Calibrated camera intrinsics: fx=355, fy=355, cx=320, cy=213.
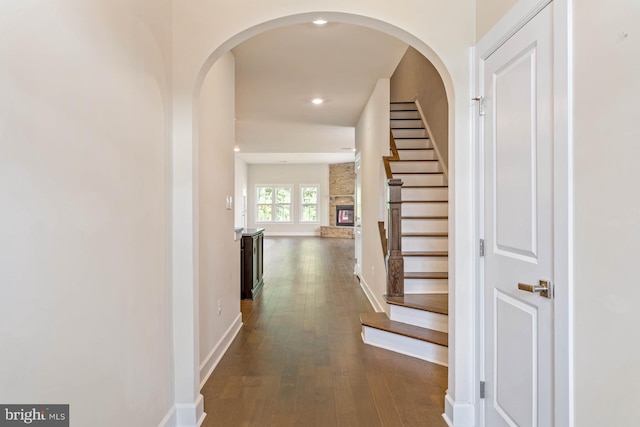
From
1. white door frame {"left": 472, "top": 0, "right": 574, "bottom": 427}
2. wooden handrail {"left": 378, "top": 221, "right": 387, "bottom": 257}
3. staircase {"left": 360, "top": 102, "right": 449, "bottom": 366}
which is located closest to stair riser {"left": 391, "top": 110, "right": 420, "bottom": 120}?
staircase {"left": 360, "top": 102, "right": 449, "bottom": 366}

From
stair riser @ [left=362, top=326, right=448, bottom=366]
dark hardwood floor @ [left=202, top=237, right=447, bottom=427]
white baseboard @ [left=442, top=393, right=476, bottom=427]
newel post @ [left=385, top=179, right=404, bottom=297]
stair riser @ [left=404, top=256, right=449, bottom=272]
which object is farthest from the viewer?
stair riser @ [left=404, top=256, right=449, bottom=272]

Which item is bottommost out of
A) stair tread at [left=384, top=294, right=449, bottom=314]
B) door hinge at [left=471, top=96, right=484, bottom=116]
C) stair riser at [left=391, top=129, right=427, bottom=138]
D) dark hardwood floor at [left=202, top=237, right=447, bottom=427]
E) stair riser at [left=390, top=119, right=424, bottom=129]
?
dark hardwood floor at [left=202, top=237, right=447, bottom=427]

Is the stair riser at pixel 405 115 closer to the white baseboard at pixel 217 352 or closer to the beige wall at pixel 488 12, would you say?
the beige wall at pixel 488 12

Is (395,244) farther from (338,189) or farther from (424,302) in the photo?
(338,189)

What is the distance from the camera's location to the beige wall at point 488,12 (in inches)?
68.0

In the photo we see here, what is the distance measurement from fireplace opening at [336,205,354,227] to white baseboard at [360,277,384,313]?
30.2 ft

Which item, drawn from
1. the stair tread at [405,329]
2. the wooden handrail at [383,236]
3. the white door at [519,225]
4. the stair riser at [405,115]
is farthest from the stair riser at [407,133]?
the white door at [519,225]

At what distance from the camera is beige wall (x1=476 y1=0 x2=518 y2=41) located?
1.73 metres

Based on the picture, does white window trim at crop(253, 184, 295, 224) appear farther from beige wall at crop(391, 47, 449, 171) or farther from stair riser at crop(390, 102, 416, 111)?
stair riser at crop(390, 102, 416, 111)

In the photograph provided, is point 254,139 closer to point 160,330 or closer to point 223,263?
point 223,263

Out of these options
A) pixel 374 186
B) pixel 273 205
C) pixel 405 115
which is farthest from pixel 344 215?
pixel 374 186

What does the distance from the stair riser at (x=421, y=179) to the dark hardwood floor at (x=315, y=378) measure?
1733 millimetres

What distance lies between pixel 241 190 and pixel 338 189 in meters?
4.01

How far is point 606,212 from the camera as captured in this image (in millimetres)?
1126
